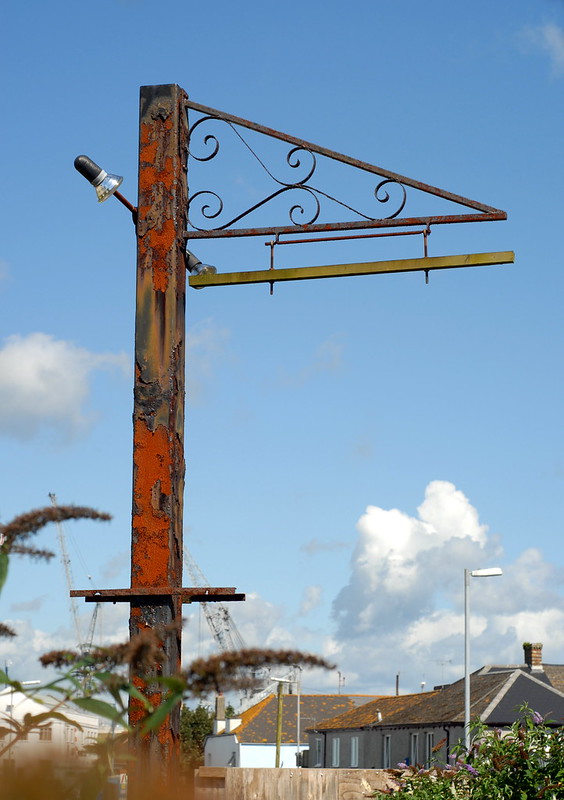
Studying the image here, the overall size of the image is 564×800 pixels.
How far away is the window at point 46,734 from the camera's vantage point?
62.8 inches

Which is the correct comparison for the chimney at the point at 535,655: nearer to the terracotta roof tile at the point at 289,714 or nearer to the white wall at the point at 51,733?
the terracotta roof tile at the point at 289,714

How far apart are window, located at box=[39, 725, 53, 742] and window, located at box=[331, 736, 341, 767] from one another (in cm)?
5732

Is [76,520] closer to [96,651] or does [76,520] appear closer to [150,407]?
[96,651]

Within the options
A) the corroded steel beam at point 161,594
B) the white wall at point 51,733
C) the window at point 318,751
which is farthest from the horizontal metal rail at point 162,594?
the window at point 318,751

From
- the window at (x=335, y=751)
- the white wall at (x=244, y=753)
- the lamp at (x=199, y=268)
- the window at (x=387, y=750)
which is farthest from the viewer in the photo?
the white wall at (x=244, y=753)

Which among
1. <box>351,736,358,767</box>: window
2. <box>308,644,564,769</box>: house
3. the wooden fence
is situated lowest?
<box>351,736,358,767</box>: window

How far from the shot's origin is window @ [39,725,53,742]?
1595mm

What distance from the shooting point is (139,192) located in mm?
5809

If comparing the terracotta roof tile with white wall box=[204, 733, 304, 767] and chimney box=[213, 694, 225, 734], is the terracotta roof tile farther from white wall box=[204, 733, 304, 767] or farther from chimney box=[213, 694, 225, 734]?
chimney box=[213, 694, 225, 734]

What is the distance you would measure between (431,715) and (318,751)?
16524mm

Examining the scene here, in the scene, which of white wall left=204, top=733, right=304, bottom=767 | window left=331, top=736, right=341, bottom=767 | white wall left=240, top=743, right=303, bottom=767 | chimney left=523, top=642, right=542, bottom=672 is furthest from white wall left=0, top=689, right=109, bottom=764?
white wall left=240, top=743, right=303, bottom=767

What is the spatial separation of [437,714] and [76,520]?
45609mm

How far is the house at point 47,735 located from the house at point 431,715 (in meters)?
36.1

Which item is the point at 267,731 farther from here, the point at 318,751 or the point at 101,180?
the point at 101,180
